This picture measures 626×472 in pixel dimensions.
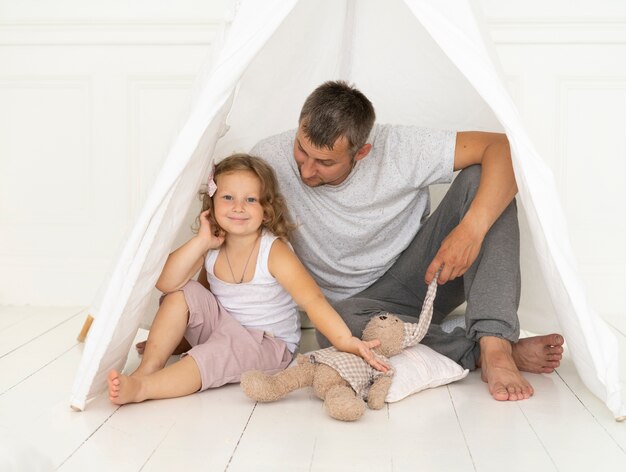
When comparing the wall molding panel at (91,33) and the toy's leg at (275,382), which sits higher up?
the wall molding panel at (91,33)

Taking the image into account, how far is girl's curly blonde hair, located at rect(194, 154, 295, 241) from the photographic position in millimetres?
1777

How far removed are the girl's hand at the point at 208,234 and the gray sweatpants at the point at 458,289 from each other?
0.97ft

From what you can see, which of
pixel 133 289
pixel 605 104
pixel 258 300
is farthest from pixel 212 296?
pixel 605 104

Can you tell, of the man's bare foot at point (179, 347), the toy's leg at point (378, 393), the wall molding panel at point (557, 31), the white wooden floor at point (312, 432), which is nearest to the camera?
the white wooden floor at point (312, 432)

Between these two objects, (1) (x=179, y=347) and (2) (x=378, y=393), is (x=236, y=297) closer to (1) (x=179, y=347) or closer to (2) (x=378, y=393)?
(1) (x=179, y=347)

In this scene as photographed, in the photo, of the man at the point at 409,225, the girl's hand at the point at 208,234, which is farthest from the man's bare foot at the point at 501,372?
the girl's hand at the point at 208,234

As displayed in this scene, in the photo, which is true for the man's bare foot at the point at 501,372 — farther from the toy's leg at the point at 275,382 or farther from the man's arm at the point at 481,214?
the toy's leg at the point at 275,382

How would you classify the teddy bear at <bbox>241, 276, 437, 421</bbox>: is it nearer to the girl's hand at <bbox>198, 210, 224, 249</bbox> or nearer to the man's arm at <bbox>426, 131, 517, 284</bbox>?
the man's arm at <bbox>426, 131, 517, 284</bbox>

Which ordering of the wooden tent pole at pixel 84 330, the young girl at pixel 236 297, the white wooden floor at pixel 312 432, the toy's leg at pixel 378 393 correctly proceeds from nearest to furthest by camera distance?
the white wooden floor at pixel 312 432 → the toy's leg at pixel 378 393 → the young girl at pixel 236 297 → the wooden tent pole at pixel 84 330

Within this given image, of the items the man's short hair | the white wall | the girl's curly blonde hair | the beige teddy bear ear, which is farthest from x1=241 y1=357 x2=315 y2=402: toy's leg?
Answer: the white wall

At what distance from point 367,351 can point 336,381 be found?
104 millimetres

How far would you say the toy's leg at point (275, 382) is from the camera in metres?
1.54

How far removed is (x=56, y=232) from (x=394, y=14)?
1212 mm

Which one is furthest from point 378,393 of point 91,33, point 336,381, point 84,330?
point 91,33
